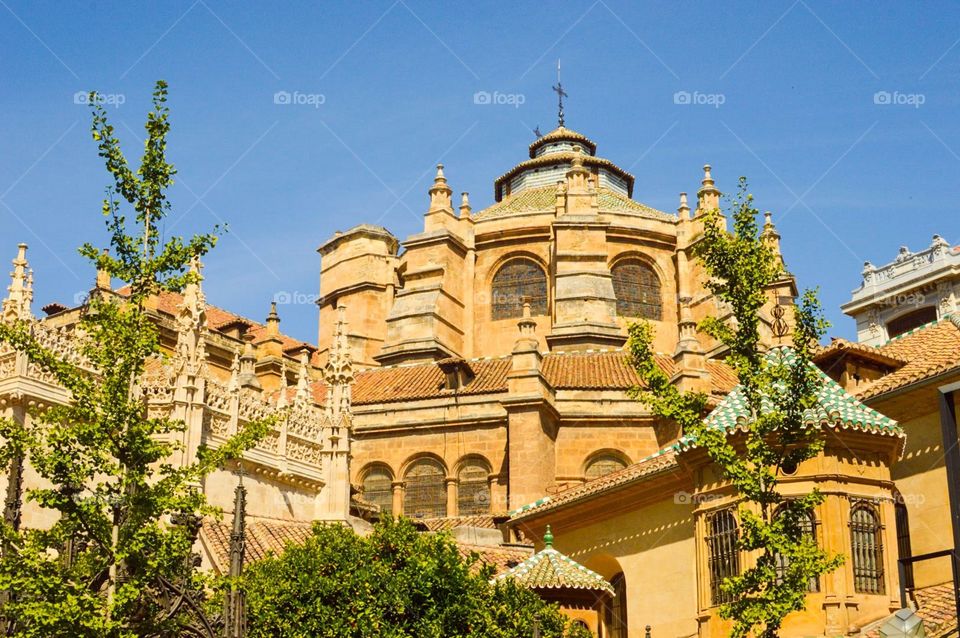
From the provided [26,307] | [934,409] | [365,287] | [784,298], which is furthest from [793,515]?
[365,287]

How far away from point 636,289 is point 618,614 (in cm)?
2212

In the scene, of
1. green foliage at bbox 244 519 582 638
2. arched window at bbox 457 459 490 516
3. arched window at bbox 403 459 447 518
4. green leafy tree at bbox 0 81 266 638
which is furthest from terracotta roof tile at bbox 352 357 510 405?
green leafy tree at bbox 0 81 266 638

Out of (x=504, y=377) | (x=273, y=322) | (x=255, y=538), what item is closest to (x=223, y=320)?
(x=273, y=322)

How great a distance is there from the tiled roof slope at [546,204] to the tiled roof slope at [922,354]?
69.6 ft

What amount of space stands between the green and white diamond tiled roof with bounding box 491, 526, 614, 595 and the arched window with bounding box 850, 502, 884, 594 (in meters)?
4.45

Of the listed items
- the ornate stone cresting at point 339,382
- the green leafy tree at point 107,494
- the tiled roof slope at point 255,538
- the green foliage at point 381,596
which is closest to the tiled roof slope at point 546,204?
the ornate stone cresting at point 339,382

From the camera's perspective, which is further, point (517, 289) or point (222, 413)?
point (517, 289)

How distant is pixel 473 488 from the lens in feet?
132

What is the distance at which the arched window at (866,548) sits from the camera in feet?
76.9

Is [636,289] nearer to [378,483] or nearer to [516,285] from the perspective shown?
[516,285]

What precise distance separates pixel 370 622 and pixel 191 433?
6.71 m

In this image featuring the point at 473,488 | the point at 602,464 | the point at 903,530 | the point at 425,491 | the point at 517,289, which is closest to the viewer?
the point at 903,530

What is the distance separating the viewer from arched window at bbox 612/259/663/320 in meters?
49.9

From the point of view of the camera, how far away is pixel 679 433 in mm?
38844
